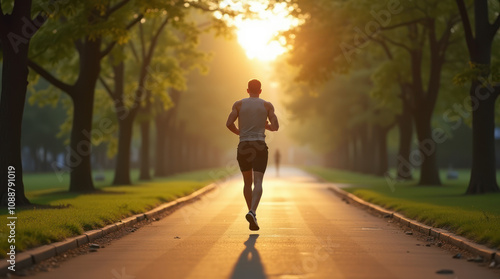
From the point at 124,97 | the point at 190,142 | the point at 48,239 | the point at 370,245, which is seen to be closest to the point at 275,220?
the point at 370,245

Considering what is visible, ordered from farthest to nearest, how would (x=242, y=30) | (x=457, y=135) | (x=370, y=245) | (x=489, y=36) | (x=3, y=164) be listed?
1. (x=457, y=135)
2. (x=242, y=30)
3. (x=489, y=36)
4. (x=3, y=164)
5. (x=370, y=245)

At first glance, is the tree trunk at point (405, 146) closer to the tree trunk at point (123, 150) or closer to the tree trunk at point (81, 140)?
the tree trunk at point (123, 150)

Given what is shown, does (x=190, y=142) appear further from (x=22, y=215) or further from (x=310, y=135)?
(x=22, y=215)

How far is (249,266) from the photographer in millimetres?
9211

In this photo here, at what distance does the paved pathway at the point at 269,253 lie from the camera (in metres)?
8.83

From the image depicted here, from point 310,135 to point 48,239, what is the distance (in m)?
62.7

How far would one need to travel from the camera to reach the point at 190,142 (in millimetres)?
70750

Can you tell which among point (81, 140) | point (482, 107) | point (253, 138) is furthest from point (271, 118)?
point (81, 140)

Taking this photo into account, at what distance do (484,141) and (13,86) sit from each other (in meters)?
14.2

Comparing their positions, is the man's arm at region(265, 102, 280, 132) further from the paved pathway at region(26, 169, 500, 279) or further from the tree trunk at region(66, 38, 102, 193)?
the tree trunk at region(66, 38, 102, 193)

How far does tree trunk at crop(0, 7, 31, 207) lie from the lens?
57.7 ft

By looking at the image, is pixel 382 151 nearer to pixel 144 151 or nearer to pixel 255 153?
pixel 144 151

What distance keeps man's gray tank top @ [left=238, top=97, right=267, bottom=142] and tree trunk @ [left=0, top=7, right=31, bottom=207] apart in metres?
7.22

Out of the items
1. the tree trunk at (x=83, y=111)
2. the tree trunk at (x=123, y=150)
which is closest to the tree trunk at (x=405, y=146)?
the tree trunk at (x=123, y=150)
